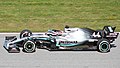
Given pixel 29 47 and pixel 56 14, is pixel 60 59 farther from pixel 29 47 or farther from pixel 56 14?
pixel 56 14

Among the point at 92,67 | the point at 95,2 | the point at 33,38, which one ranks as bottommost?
the point at 92,67

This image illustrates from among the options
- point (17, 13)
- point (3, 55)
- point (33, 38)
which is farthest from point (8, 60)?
point (17, 13)

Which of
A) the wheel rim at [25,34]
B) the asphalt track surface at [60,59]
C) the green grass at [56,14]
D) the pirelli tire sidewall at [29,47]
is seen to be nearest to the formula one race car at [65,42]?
the pirelli tire sidewall at [29,47]

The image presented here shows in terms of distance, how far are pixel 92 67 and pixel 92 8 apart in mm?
12536

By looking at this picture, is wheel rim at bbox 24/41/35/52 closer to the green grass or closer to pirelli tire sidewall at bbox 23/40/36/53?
pirelli tire sidewall at bbox 23/40/36/53

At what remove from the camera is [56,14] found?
22.4m

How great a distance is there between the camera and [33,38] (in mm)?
13664

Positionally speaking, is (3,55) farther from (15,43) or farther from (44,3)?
(44,3)

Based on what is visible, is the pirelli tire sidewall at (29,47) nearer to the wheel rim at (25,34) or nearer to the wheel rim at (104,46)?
the wheel rim at (25,34)

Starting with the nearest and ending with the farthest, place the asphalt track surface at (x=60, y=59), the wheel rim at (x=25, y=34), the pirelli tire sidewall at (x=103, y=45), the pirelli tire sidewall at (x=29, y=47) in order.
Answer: the asphalt track surface at (x=60, y=59)
the pirelli tire sidewall at (x=29, y=47)
the pirelli tire sidewall at (x=103, y=45)
the wheel rim at (x=25, y=34)

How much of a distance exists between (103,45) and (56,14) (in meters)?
9.05

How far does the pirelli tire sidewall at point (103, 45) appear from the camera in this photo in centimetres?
1355

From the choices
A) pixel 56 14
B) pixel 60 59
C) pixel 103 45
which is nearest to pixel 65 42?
pixel 60 59

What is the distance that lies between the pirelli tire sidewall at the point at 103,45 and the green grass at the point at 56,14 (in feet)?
16.4
